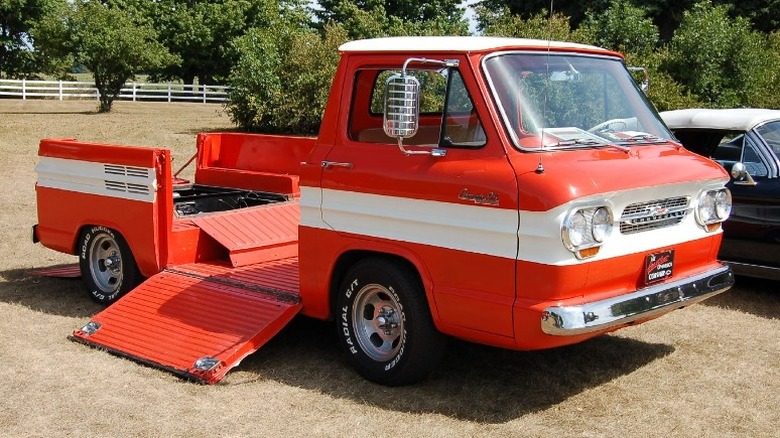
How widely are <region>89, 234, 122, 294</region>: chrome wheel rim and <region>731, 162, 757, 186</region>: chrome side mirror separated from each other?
5.44 m

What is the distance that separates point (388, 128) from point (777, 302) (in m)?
4.81

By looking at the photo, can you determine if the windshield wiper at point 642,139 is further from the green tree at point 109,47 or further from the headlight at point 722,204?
the green tree at point 109,47

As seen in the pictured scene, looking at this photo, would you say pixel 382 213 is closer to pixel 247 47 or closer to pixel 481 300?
pixel 481 300

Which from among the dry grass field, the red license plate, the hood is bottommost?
the dry grass field

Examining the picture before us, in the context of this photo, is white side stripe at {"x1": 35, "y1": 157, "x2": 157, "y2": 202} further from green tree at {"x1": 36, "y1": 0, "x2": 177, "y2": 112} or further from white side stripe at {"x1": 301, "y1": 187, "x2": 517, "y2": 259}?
green tree at {"x1": 36, "y1": 0, "x2": 177, "y2": 112}

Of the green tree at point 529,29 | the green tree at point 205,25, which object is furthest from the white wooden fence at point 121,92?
the green tree at point 529,29

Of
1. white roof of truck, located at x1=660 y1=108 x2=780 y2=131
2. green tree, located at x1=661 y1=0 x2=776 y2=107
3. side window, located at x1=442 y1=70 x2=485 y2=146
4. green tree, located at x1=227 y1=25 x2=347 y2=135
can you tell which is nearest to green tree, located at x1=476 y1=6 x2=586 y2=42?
green tree, located at x1=661 y1=0 x2=776 y2=107

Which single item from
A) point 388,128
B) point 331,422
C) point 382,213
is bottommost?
point 331,422

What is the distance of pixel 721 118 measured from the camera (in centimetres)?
875

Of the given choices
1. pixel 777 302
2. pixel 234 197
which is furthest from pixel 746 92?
pixel 234 197

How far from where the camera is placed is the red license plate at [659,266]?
5.50 meters

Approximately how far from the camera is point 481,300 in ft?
17.3

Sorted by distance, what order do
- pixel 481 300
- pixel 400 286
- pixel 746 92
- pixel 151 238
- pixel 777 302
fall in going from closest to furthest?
pixel 481 300 < pixel 400 286 < pixel 151 238 < pixel 777 302 < pixel 746 92

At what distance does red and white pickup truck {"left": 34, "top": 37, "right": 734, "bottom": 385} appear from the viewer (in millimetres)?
5109
